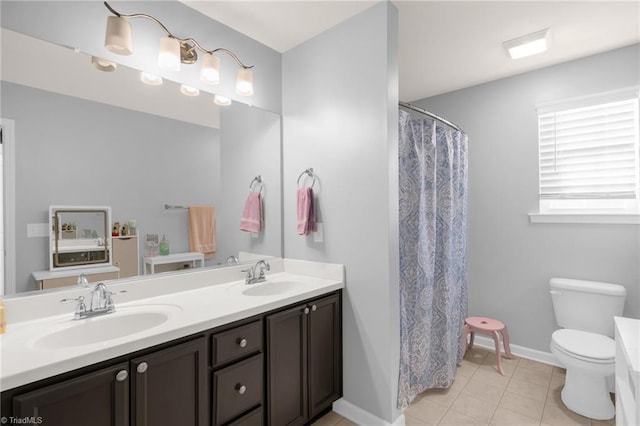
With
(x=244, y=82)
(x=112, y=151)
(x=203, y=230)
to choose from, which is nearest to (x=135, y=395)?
(x=203, y=230)

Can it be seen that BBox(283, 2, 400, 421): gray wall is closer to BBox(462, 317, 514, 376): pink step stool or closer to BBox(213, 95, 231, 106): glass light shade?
BBox(213, 95, 231, 106): glass light shade

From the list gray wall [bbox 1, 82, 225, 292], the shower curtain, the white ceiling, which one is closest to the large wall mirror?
gray wall [bbox 1, 82, 225, 292]

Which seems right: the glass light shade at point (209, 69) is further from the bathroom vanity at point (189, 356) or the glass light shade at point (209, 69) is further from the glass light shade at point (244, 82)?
the bathroom vanity at point (189, 356)

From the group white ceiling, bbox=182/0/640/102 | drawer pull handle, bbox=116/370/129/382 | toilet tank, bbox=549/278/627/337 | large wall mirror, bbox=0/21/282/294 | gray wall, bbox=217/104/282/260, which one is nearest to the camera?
drawer pull handle, bbox=116/370/129/382

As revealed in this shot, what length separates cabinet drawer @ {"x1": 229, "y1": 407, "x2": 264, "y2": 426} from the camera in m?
1.48

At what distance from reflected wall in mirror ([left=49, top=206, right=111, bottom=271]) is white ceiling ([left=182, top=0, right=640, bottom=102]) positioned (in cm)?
133

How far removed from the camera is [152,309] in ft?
4.97

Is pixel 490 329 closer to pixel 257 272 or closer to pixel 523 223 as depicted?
pixel 523 223

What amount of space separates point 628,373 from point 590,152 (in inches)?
70.9

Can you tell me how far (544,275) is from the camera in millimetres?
2691

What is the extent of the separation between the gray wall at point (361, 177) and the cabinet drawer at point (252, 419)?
670 millimetres

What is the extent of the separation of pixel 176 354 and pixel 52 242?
0.79 metres

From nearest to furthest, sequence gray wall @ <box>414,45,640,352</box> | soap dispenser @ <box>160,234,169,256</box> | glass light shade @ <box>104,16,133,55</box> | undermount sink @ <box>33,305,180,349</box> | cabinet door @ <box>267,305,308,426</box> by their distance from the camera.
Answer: undermount sink @ <box>33,305,180,349</box> → glass light shade @ <box>104,16,133,55</box> → cabinet door @ <box>267,305,308,426</box> → soap dispenser @ <box>160,234,169,256</box> → gray wall @ <box>414,45,640,352</box>

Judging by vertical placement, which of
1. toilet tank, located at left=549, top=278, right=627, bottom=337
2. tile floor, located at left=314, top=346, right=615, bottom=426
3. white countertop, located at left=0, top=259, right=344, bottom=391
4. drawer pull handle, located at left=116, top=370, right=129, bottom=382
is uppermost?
white countertop, located at left=0, top=259, right=344, bottom=391
